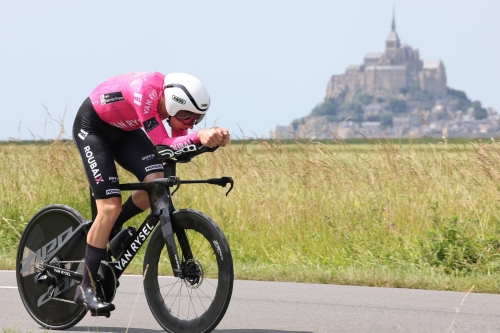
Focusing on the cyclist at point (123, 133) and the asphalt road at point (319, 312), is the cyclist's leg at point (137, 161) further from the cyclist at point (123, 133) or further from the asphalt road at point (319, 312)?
the asphalt road at point (319, 312)

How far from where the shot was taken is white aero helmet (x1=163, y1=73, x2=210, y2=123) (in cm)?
516

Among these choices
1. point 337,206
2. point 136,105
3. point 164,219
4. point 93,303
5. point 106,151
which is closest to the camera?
point 136,105

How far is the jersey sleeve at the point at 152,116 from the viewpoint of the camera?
5.18 m

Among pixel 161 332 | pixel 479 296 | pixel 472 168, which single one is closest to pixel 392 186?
pixel 472 168

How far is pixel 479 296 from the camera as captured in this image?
23.8 feet

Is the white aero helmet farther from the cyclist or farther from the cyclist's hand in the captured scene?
the cyclist's hand

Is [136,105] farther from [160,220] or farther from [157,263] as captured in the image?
[157,263]

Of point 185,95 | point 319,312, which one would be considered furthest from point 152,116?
point 319,312

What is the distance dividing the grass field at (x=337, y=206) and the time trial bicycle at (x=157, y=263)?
2570mm

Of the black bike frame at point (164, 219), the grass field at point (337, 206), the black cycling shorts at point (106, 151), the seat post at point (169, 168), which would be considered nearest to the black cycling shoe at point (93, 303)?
the black bike frame at point (164, 219)

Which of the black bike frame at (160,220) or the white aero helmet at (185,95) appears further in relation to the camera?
the black bike frame at (160,220)

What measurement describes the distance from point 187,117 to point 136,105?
325 millimetres

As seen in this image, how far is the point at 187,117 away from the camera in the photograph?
17.4 feet

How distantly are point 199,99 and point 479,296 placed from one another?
344 centimetres
